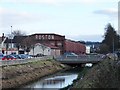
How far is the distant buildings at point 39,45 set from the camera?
111 m

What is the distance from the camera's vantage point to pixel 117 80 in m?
24.4

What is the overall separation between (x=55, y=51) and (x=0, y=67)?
8427 centimetres

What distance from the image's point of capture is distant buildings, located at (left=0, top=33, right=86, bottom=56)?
11069 cm

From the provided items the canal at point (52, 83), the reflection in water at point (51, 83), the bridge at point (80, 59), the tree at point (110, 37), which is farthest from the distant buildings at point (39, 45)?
the reflection in water at point (51, 83)

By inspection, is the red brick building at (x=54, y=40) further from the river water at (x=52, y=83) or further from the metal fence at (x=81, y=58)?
the river water at (x=52, y=83)

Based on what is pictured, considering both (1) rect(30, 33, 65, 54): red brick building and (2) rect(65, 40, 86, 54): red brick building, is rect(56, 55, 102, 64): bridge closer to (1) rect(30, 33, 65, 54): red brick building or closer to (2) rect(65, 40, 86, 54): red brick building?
(1) rect(30, 33, 65, 54): red brick building

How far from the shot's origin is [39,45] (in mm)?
119750

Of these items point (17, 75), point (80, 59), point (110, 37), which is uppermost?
point (110, 37)

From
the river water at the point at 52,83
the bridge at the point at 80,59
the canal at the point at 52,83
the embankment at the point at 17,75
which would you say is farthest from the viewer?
the bridge at the point at 80,59

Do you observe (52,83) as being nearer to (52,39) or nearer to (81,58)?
(81,58)

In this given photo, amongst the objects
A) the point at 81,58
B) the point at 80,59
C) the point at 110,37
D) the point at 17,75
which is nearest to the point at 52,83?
the point at 17,75

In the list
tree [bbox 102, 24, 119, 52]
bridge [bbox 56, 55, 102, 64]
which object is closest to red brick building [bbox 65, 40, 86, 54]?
tree [bbox 102, 24, 119, 52]

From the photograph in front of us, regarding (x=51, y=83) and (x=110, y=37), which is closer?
(x=51, y=83)

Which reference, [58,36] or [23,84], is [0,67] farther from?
[58,36]
